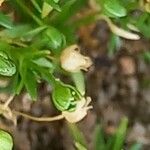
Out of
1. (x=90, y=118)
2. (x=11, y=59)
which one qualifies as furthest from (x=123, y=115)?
(x=11, y=59)

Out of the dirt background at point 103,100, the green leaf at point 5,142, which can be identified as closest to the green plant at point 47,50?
the green leaf at point 5,142

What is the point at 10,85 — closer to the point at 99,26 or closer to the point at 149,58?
the point at 149,58

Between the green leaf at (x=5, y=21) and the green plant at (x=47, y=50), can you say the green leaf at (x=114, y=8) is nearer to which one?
the green plant at (x=47, y=50)

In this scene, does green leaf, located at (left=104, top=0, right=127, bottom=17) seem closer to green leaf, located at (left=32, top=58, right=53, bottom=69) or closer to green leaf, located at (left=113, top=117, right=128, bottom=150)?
green leaf, located at (left=32, top=58, right=53, bottom=69)

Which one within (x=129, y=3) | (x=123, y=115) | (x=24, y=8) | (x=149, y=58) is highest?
(x=24, y=8)

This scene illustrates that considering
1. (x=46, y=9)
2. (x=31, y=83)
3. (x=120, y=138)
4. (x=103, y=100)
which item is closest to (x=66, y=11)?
(x=46, y=9)

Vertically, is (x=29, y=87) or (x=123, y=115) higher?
(x=29, y=87)

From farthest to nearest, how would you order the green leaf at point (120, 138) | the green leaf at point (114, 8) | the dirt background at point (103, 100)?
the dirt background at point (103, 100), the green leaf at point (120, 138), the green leaf at point (114, 8)

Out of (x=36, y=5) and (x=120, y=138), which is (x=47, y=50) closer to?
(x=36, y=5)

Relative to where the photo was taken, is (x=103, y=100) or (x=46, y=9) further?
(x=103, y=100)
